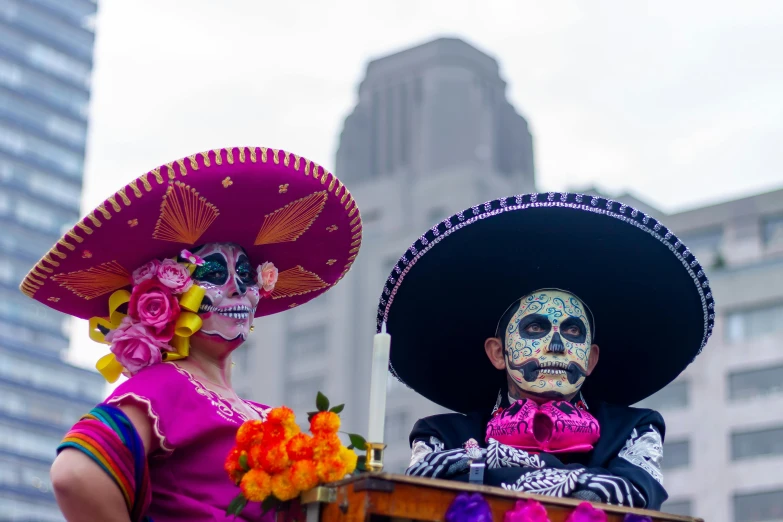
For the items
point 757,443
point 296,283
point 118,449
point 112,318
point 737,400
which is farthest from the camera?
point 737,400

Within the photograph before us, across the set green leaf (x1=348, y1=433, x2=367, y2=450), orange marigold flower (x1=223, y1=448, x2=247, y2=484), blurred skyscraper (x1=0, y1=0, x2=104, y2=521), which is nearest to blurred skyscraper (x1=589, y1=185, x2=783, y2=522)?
blurred skyscraper (x1=0, y1=0, x2=104, y2=521)

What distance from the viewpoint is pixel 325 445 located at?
15.0ft

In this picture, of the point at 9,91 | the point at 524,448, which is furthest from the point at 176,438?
the point at 9,91

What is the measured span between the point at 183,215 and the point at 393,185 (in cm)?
6926

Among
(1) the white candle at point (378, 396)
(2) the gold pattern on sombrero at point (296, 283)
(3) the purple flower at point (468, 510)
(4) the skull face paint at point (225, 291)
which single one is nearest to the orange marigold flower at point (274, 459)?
(1) the white candle at point (378, 396)

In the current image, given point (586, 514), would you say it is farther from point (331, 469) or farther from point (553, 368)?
point (553, 368)

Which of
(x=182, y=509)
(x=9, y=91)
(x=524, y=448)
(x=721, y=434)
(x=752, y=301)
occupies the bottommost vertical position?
(x=182, y=509)

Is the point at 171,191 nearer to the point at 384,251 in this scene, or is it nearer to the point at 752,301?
the point at 752,301

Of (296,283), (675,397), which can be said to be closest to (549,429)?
(296,283)

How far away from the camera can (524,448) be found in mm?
5559

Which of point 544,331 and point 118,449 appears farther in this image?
point 544,331

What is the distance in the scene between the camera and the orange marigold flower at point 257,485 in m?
4.64

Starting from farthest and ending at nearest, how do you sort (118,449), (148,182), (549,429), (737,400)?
1. (737,400)
2. (148,182)
3. (549,429)
4. (118,449)

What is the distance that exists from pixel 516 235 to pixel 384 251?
6338cm
